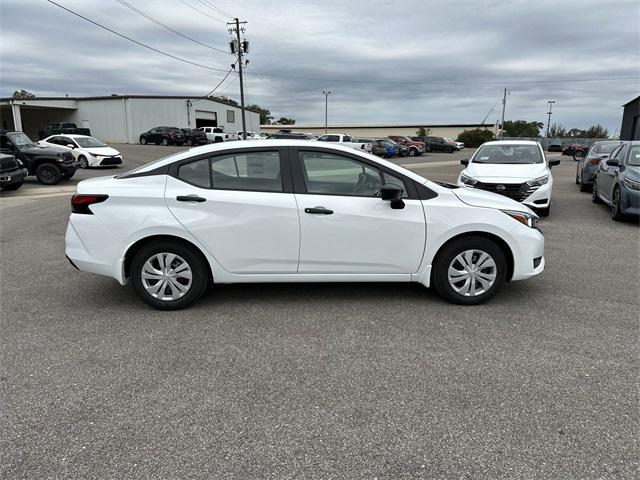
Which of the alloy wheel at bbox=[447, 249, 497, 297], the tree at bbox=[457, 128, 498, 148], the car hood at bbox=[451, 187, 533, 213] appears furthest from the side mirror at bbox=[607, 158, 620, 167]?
the tree at bbox=[457, 128, 498, 148]

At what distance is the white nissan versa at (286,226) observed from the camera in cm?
442

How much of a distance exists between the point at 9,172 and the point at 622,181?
14959 mm

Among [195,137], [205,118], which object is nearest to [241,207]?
[195,137]

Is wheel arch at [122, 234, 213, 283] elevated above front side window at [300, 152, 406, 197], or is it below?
below

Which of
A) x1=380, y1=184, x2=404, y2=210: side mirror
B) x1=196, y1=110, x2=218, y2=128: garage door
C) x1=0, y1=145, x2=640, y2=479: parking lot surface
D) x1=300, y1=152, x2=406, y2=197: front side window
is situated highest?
x1=196, y1=110, x2=218, y2=128: garage door

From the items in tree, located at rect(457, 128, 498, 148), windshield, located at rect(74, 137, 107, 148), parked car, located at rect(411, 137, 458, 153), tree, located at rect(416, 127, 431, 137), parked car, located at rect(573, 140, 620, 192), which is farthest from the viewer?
tree, located at rect(416, 127, 431, 137)

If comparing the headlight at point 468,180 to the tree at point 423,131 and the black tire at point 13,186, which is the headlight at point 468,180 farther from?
the tree at point 423,131

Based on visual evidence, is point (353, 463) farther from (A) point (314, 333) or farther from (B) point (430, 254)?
(B) point (430, 254)

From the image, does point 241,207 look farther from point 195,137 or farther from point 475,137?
point 475,137

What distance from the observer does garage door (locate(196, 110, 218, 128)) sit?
56.5 metres

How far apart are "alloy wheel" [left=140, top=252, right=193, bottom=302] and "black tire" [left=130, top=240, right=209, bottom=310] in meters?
0.03

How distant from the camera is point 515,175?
9242mm

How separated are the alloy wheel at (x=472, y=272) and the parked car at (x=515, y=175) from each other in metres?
4.33

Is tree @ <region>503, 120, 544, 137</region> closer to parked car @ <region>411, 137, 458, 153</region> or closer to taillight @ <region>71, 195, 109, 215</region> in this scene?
parked car @ <region>411, 137, 458, 153</region>
